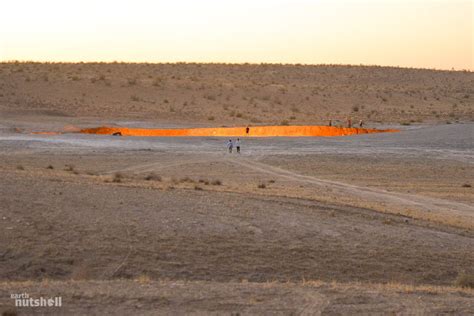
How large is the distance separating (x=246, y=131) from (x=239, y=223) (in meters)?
36.5

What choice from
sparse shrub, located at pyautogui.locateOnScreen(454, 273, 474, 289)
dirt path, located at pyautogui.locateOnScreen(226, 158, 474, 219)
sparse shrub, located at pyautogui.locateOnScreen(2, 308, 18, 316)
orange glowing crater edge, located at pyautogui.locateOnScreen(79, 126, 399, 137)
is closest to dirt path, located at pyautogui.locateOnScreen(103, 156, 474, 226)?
dirt path, located at pyautogui.locateOnScreen(226, 158, 474, 219)

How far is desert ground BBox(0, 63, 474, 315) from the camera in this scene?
1346cm

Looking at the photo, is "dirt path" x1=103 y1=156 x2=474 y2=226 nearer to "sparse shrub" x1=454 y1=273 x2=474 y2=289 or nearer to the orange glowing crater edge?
"sparse shrub" x1=454 y1=273 x2=474 y2=289

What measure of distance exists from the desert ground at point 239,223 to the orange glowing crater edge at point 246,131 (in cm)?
336

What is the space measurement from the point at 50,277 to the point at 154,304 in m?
4.79

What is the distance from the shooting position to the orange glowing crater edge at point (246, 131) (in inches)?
2243

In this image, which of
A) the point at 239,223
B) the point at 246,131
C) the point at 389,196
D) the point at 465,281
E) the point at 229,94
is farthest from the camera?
the point at 229,94

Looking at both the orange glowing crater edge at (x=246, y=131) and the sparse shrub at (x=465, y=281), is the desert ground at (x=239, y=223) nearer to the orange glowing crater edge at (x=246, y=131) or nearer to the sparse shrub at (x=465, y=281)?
the sparse shrub at (x=465, y=281)

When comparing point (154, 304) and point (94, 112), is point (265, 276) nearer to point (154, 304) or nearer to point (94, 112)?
point (154, 304)

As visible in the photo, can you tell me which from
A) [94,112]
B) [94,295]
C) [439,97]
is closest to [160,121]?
[94,112]

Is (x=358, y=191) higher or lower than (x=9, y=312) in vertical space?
lower

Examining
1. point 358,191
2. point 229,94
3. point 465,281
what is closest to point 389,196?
point 358,191

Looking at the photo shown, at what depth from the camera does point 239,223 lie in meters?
21.1

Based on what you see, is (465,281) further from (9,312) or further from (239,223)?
(9,312)
